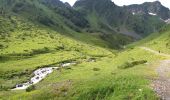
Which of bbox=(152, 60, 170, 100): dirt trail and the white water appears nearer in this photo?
bbox=(152, 60, 170, 100): dirt trail

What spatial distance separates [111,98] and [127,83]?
4752 mm

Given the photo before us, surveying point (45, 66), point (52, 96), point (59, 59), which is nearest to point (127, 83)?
point (52, 96)

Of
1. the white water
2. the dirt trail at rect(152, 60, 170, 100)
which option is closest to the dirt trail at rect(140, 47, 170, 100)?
the dirt trail at rect(152, 60, 170, 100)

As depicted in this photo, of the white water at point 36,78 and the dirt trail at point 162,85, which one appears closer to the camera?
the dirt trail at point 162,85

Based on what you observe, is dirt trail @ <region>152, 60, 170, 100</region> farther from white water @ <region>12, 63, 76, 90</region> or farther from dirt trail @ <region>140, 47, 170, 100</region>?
white water @ <region>12, 63, 76, 90</region>

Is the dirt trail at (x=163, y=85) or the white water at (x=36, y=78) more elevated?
the dirt trail at (x=163, y=85)

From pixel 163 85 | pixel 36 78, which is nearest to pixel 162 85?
pixel 163 85

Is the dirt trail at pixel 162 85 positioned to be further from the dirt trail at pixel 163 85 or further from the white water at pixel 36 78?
the white water at pixel 36 78

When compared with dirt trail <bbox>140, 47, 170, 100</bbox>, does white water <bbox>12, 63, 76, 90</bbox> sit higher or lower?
lower

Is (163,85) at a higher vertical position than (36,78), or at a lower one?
higher

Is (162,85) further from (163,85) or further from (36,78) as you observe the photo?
(36,78)

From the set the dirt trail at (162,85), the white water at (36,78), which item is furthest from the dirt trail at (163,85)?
the white water at (36,78)

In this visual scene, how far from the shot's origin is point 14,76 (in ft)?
409

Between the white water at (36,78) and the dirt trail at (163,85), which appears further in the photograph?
the white water at (36,78)
